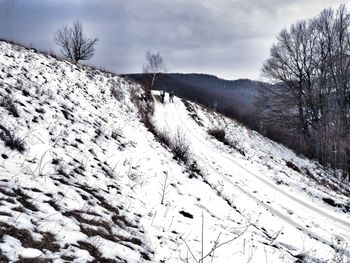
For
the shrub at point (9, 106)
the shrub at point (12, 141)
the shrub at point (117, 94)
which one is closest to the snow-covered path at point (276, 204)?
the shrub at point (12, 141)

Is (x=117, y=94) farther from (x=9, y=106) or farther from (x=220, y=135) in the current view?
(x=9, y=106)

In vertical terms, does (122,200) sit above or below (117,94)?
below

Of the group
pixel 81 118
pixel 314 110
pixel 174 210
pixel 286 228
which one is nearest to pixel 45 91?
pixel 81 118

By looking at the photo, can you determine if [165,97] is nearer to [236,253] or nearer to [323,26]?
[323,26]

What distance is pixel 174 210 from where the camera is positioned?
7129 millimetres

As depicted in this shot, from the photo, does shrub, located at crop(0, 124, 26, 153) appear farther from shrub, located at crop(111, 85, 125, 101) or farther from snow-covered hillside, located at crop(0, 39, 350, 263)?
shrub, located at crop(111, 85, 125, 101)

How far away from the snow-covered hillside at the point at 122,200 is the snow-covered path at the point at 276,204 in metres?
0.06

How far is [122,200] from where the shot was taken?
6.52m

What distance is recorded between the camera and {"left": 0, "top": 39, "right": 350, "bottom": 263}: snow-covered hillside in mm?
4301

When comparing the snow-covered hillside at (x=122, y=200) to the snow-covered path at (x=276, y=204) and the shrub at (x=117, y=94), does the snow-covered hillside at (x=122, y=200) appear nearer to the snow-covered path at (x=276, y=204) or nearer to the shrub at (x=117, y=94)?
the snow-covered path at (x=276, y=204)

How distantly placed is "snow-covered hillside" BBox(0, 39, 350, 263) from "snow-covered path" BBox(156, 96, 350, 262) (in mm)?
59

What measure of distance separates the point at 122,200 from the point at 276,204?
6771 mm

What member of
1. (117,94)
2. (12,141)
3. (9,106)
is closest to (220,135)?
(117,94)

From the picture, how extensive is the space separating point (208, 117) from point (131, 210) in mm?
26749
